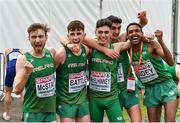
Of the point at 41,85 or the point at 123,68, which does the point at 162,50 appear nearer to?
the point at 123,68

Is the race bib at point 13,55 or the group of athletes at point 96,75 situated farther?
the race bib at point 13,55

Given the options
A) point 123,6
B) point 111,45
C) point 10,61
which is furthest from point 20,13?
point 111,45

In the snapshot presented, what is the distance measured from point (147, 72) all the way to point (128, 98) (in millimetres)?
477

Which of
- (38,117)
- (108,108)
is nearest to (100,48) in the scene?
(108,108)

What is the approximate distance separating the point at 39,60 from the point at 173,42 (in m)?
8.48

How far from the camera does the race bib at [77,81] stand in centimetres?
590

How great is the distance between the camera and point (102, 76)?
614cm

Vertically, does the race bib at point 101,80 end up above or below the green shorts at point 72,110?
above

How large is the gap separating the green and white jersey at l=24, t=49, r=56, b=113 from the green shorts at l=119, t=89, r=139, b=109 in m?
1.24

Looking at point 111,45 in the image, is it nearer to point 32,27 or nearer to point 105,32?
point 105,32

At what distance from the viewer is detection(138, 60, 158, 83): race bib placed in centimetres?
641

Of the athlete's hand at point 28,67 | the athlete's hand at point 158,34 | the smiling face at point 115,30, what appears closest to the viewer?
the athlete's hand at point 28,67

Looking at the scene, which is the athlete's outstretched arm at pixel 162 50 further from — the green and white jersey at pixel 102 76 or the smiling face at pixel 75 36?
the smiling face at pixel 75 36

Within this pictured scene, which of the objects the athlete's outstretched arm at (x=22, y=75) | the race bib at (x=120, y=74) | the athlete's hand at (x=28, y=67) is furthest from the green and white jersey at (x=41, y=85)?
the race bib at (x=120, y=74)
